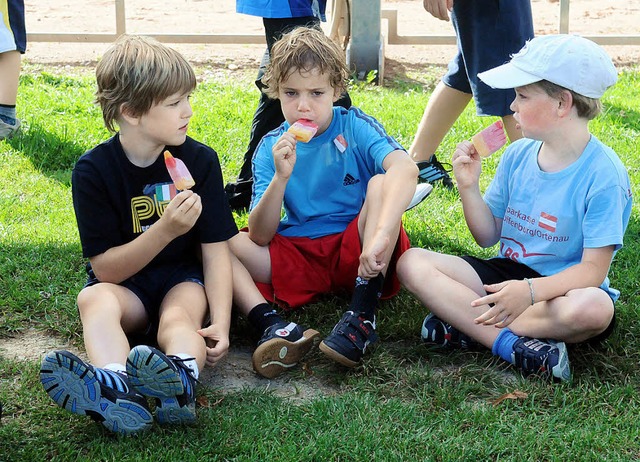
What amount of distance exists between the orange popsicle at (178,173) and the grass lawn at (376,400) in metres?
0.70

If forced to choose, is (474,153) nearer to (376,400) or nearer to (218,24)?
(376,400)

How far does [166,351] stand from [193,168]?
0.71 meters

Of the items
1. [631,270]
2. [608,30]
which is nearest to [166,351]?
[631,270]

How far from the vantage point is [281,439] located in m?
2.86

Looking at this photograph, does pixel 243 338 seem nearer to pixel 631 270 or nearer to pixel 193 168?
pixel 193 168

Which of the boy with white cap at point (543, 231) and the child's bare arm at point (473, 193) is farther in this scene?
the child's bare arm at point (473, 193)

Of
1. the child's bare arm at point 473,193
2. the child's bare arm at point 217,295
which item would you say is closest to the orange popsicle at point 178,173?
the child's bare arm at point 217,295

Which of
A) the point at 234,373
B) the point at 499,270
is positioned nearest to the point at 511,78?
the point at 499,270

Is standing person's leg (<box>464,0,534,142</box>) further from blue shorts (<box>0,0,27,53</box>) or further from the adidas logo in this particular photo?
blue shorts (<box>0,0,27,53</box>)

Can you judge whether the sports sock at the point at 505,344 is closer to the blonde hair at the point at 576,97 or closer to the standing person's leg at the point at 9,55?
the blonde hair at the point at 576,97

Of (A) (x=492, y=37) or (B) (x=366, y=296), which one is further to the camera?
(A) (x=492, y=37)

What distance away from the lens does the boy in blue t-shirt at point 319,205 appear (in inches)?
136

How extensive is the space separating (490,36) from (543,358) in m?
1.89

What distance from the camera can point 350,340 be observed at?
3.26 m
